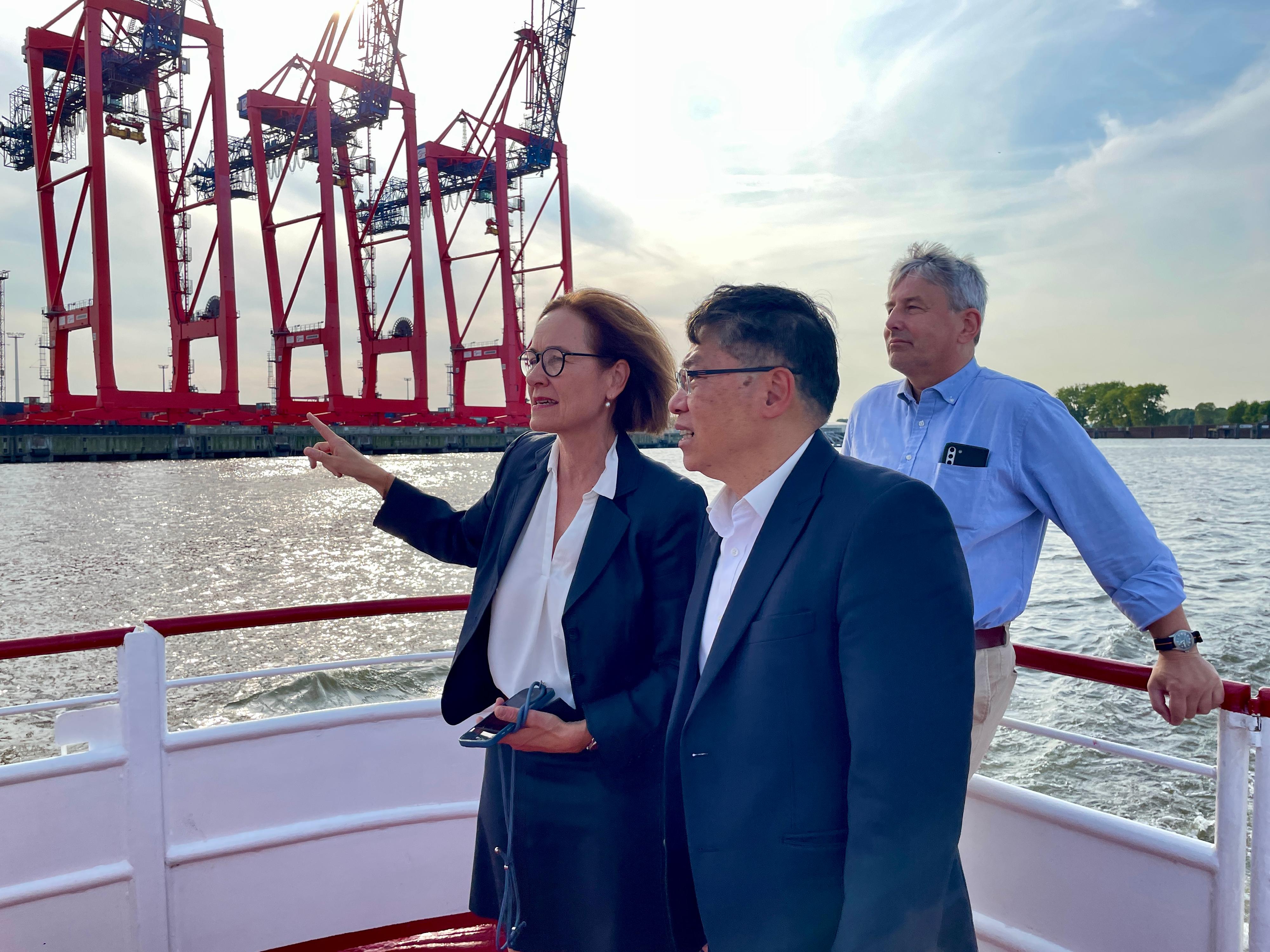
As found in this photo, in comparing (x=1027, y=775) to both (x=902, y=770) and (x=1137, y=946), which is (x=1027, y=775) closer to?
(x=1137, y=946)

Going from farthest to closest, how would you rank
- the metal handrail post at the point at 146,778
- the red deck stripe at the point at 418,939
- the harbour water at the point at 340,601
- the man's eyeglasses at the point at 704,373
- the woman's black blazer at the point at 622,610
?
the harbour water at the point at 340,601 < the red deck stripe at the point at 418,939 < the metal handrail post at the point at 146,778 < the woman's black blazer at the point at 622,610 < the man's eyeglasses at the point at 704,373

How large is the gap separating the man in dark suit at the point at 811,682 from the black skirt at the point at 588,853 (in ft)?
0.51

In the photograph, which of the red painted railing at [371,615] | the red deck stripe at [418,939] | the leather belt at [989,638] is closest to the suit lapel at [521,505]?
the red painted railing at [371,615]

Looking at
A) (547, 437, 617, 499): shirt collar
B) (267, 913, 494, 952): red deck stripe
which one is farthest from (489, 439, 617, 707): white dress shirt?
(267, 913, 494, 952): red deck stripe

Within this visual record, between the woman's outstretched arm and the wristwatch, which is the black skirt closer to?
the woman's outstretched arm

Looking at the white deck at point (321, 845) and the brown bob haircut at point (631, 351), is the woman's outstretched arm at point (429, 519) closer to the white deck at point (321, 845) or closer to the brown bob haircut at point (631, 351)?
the brown bob haircut at point (631, 351)

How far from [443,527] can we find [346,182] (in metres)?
28.6

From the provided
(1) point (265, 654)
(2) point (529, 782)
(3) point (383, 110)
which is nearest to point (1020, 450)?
(2) point (529, 782)

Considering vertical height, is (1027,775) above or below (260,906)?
below

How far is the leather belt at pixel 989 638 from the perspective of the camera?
1.01m

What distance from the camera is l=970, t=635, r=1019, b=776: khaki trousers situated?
3.31 ft

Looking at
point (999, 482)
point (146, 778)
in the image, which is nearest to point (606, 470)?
point (999, 482)

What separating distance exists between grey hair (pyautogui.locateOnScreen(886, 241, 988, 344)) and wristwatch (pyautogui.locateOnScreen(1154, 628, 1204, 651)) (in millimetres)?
412

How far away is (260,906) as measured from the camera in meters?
1.34
